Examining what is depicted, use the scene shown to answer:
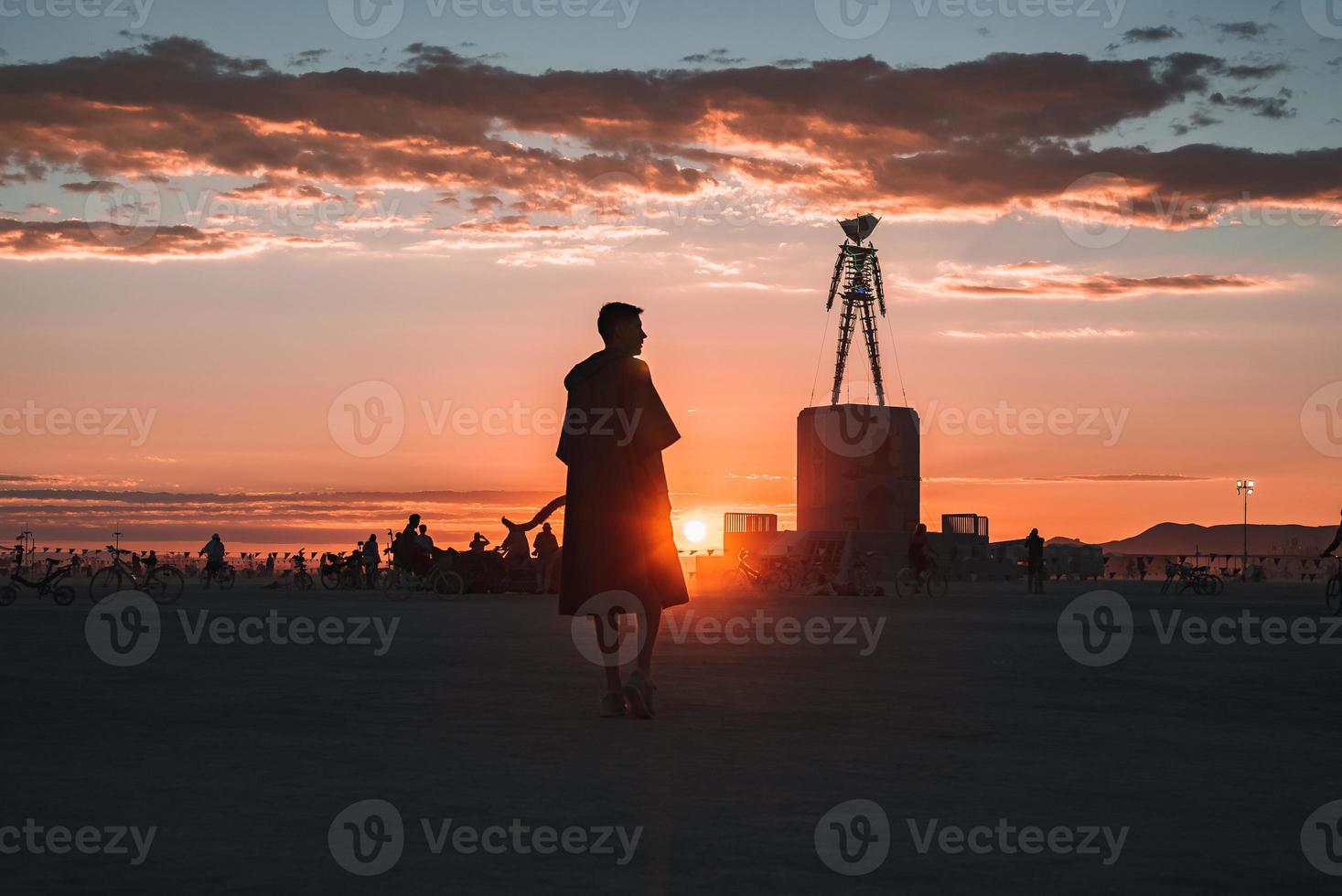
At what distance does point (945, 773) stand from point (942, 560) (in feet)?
227

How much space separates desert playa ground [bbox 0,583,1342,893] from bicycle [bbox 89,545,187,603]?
15240 mm

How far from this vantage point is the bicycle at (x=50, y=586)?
93.6ft

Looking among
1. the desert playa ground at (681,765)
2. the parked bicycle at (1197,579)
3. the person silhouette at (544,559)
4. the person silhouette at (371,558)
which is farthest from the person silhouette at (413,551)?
the parked bicycle at (1197,579)

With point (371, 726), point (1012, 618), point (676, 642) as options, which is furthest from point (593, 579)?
point (1012, 618)

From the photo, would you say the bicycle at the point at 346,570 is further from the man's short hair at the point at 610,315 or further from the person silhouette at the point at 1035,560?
the man's short hair at the point at 610,315

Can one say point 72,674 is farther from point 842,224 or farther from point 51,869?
point 842,224

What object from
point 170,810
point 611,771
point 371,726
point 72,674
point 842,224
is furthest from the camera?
point 842,224

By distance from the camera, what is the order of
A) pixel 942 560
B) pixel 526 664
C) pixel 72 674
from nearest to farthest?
pixel 72 674
pixel 526 664
pixel 942 560

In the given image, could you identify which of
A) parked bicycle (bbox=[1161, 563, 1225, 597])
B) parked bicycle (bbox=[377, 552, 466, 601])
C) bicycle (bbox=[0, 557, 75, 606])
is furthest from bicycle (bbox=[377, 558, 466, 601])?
parked bicycle (bbox=[1161, 563, 1225, 597])

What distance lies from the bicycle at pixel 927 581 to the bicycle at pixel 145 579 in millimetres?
16838

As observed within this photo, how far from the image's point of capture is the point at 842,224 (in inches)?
3593

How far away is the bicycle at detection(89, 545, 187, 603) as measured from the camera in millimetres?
29234

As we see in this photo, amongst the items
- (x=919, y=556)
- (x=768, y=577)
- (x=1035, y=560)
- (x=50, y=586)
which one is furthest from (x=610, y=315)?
(x=1035, y=560)

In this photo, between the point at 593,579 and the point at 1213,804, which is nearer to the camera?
the point at 1213,804
